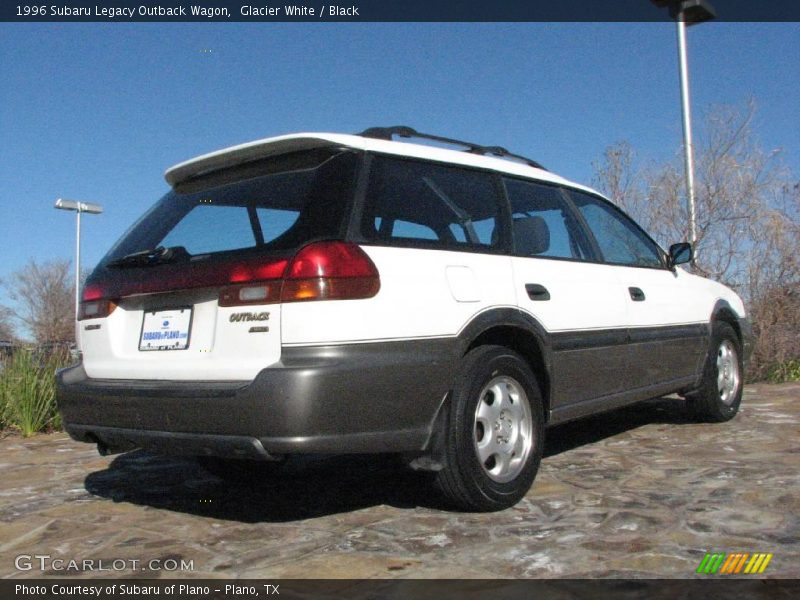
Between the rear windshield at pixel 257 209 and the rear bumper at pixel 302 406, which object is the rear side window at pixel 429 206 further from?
the rear bumper at pixel 302 406

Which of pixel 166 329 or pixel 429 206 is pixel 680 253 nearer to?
pixel 429 206

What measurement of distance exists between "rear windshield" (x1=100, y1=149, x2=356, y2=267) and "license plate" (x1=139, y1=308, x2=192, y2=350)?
0.28 metres

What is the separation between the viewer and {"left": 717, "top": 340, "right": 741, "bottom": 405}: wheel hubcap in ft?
19.3

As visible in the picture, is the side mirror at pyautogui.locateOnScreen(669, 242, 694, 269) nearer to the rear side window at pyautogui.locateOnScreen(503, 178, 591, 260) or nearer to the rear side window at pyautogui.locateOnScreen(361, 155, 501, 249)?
Answer: the rear side window at pyautogui.locateOnScreen(503, 178, 591, 260)

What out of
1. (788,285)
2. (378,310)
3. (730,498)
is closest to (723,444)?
(730,498)

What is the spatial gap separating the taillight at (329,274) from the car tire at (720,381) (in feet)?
11.6

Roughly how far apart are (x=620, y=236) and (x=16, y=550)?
385 centimetres

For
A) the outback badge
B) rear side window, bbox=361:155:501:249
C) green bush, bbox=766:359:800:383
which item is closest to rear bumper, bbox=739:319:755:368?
green bush, bbox=766:359:800:383

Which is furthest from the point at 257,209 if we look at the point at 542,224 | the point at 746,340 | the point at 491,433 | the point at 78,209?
the point at 78,209

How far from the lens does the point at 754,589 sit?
8.25 feet

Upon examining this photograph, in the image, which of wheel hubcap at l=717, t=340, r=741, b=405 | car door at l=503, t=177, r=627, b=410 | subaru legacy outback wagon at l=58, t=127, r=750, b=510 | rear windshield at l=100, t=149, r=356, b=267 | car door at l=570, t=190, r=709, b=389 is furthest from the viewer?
wheel hubcap at l=717, t=340, r=741, b=405

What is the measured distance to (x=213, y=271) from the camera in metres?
3.20

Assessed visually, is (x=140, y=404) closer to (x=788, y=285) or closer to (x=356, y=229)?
(x=356, y=229)

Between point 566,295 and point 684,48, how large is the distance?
7046 millimetres
